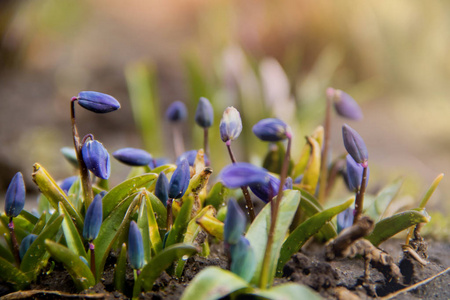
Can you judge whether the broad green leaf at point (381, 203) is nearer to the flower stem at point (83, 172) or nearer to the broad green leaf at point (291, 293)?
the broad green leaf at point (291, 293)

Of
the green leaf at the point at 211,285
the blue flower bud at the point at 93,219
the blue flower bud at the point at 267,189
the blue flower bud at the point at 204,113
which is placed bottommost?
the green leaf at the point at 211,285

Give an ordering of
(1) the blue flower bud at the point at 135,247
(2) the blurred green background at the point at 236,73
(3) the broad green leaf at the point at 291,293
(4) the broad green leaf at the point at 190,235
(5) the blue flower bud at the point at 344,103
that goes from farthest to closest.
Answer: (2) the blurred green background at the point at 236,73 → (5) the blue flower bud at the point at 344,103 → (4) the broad green leaf at the point at 190,235 → (1) the blue flower bud at the point at 135,247 → (3) the broad green leaf at the point at 291,293

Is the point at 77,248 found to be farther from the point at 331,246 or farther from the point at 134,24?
the point at 134,24

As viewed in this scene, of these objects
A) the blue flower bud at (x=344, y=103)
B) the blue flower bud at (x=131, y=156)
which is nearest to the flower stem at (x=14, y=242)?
the blue flower bud at (x=131, y=156)

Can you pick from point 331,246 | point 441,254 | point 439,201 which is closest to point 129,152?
point 331,246

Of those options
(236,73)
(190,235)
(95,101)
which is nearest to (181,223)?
(190,235)

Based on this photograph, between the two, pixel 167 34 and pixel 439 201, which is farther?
pixel 167 34
